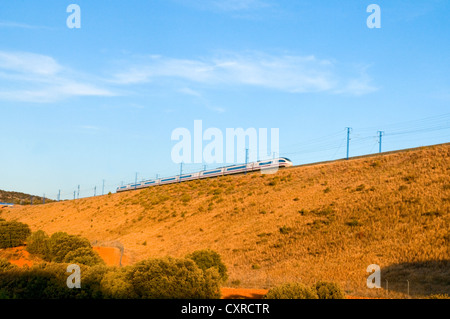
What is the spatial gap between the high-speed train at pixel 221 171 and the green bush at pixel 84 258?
42.9 m

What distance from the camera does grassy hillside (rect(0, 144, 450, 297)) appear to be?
99.5 feet

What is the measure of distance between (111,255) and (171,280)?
22242 mm

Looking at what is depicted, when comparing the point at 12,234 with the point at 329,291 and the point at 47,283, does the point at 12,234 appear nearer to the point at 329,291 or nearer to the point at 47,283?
the point at 47,283

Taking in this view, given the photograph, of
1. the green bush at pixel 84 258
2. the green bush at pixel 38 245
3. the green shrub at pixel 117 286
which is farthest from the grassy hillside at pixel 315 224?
the green shrub at pixel 117 286

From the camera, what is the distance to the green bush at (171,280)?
1778 centimetres

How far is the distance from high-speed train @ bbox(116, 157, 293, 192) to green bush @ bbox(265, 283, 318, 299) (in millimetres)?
52556

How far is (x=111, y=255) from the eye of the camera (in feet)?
127

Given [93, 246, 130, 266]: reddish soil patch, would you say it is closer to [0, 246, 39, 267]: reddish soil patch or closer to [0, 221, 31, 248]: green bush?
[0, 246, 39, 267]: reddish soil patch

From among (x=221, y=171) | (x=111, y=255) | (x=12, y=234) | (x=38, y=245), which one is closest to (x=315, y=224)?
(x=111, y=255)

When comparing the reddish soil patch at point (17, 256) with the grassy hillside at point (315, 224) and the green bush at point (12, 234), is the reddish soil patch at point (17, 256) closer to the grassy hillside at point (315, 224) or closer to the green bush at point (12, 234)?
the green bush at point (12, 234)

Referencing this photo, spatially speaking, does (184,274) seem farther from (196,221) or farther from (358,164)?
(358,164)

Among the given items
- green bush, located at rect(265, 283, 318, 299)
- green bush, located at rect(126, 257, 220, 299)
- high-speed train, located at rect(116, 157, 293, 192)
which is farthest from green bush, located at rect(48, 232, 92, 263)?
high-speed train, located at rect(116, 157, 293, 192)

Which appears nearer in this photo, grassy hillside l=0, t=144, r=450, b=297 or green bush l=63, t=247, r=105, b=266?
green bush l=63, t=247, r=105, b=266

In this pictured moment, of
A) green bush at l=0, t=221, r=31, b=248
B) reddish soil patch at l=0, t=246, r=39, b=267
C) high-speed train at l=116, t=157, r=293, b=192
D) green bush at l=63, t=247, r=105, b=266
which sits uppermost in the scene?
high-speed train at l=116, t=157, r=293, b=192
